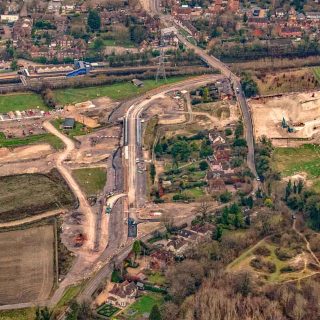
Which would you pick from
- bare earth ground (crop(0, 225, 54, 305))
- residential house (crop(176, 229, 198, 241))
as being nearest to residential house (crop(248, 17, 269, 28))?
residential house (crop(176, 229, 198, 241))

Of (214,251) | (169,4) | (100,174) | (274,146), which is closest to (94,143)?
(100,174)

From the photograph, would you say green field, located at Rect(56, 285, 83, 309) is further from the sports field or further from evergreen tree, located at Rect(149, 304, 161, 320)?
the sports field

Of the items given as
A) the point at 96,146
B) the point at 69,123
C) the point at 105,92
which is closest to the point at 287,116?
the point at 96,146

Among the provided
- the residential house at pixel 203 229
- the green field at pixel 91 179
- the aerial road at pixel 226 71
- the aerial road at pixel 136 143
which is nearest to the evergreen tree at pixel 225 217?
the residential house at pixel 203 229

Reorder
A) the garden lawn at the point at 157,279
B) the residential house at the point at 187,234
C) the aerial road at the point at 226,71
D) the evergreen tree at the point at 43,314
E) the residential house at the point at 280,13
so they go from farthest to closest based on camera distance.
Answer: the residential house at the point at 280,13 < the aerial road at the point at 226,71 < the residential house at the point at 187,234 < the garden lawn at the point at 157,279 < the evergreen tree at the point at 43,314

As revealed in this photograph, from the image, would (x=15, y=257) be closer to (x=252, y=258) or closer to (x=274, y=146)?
(x=252, y=258)

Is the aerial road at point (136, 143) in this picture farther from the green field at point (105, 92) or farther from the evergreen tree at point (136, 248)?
the evergreen tree at point (136, 248)
